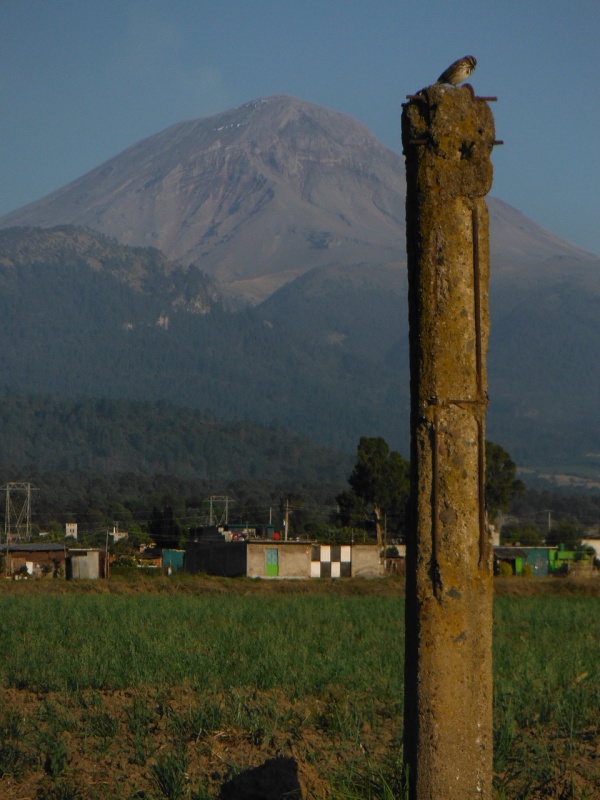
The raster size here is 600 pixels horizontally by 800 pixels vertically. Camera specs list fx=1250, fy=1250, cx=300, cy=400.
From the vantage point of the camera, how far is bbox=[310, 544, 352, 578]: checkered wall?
2393 inches

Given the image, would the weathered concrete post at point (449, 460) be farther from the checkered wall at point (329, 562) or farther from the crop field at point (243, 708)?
the checkered wall at point (329, 562)

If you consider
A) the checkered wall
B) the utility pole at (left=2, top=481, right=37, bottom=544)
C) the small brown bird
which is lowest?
the checkered wall

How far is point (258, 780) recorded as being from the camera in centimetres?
817

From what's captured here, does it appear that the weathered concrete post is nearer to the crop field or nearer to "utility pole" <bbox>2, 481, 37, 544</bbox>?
the crop field

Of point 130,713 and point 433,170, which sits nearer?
point 433,170

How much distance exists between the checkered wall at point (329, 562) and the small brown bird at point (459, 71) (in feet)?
178

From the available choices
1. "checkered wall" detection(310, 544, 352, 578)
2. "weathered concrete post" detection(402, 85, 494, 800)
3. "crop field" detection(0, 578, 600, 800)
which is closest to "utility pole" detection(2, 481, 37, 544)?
"checkered wall" detection(310, 544, 352, 578)

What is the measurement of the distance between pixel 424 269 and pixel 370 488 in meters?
86.9

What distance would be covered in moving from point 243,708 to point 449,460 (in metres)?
5.75

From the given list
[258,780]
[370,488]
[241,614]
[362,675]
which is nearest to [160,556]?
[370,488]

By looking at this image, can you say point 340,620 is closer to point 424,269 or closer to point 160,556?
point 424,269

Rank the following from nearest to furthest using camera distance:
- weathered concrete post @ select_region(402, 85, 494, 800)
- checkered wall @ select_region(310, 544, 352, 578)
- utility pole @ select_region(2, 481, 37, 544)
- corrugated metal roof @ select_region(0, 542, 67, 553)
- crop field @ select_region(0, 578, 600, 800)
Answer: weathered concrete post @ select_region(402, 85, 494, 800), crop field @ select_region(0, 578, 600, 800), checkered wall @ select_region(310, 544, 352, 578), corrugated metal roof @ select_region(0, 542, 67, 553), utility pole @ select_region(2, 481, 37, 544)

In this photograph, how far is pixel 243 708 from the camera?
1180 centimetres

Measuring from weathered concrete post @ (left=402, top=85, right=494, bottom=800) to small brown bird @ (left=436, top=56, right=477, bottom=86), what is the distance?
64mm
